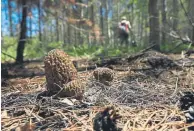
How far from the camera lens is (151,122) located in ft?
7.52

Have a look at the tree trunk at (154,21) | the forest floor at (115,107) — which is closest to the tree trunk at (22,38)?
the forest floor at (115,107)

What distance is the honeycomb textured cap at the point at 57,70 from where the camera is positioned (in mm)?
3078

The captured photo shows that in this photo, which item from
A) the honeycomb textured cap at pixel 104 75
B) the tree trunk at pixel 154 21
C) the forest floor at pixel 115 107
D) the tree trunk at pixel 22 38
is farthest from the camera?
the tree trunk at pixel 154 21

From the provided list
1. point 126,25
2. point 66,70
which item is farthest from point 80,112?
point 126,25

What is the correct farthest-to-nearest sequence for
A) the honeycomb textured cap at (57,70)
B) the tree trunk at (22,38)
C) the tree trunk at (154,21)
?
the tree trunk at (154,21), the tree trunk at (22,38), the honeycomb textured cap at (57,70)

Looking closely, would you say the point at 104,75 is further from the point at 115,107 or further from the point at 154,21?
the point at 154,21

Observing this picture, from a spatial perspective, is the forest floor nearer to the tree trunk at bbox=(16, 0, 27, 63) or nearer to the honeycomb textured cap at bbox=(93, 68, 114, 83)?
the honeycomb textured cap at bbox=(93, 68, 114, 83)

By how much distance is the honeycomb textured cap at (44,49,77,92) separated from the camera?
3.08m

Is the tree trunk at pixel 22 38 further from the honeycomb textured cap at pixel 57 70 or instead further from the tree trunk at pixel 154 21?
the honeycomb textured cap at pixel 57 70

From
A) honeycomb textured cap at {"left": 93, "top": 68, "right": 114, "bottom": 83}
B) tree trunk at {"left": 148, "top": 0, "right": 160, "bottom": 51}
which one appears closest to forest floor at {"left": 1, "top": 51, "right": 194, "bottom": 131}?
honeycomb textured cap at {"left": 93, "top": 68, "right": 114, "bottom": 83}

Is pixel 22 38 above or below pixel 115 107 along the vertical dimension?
above

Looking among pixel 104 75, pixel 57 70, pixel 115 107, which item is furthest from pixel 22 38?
pixel 115 107

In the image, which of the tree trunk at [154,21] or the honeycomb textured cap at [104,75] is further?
the tree trunk at [154,21]

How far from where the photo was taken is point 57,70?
3.09 m
